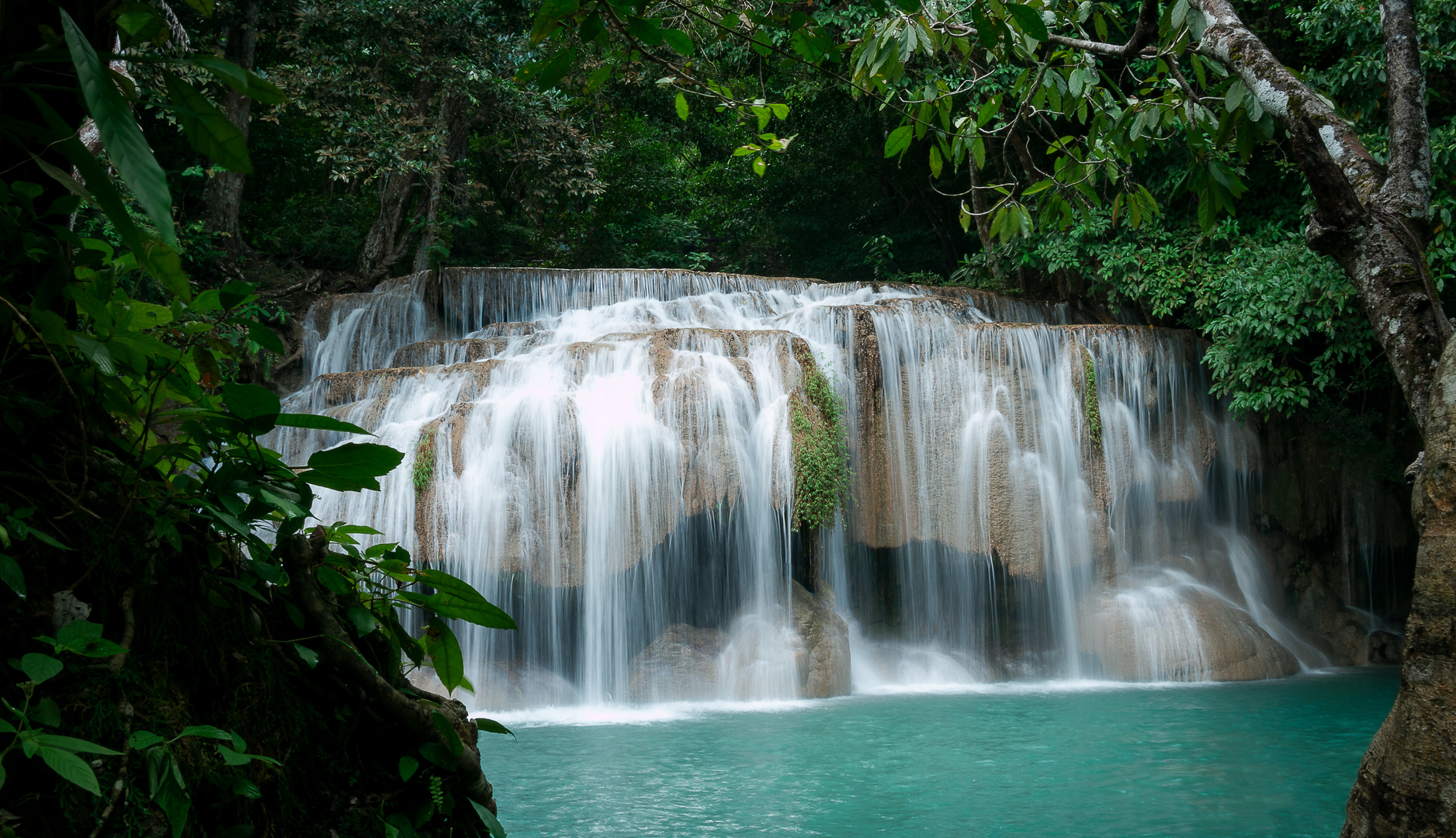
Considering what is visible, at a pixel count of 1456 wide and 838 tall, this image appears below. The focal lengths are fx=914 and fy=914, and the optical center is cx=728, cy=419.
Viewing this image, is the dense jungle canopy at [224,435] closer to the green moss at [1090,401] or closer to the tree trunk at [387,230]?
the green moss at [1090,401]

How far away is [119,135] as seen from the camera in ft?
2.70

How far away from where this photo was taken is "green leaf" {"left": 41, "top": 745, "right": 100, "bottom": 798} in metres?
0.96

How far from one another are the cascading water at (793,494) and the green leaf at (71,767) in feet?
24.9

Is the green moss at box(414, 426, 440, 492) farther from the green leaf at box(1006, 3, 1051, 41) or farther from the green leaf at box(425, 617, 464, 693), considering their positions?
the green leaf at box(1006, 3, 1051, 41)

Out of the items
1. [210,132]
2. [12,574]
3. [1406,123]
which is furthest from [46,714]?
[1406,123]

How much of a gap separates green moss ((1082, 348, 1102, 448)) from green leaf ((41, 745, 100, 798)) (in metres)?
10.9

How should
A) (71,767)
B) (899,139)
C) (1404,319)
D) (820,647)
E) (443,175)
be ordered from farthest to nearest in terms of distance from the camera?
(443,175)
(820,647)
(1404,319)
(899,139)
(71,767)

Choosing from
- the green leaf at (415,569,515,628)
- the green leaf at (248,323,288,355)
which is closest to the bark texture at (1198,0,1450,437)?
the green leaf at (415,569,515,628)

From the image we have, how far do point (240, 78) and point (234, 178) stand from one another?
16.0 meters

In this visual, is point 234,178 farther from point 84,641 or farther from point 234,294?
point 84,641

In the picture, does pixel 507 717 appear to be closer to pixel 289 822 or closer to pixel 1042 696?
pixel 1042 696

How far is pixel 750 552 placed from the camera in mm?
9203

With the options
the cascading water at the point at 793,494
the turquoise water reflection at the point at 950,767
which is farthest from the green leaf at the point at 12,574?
the cascading water at the point at 793,494

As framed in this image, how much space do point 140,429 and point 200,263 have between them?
14.3 meters
